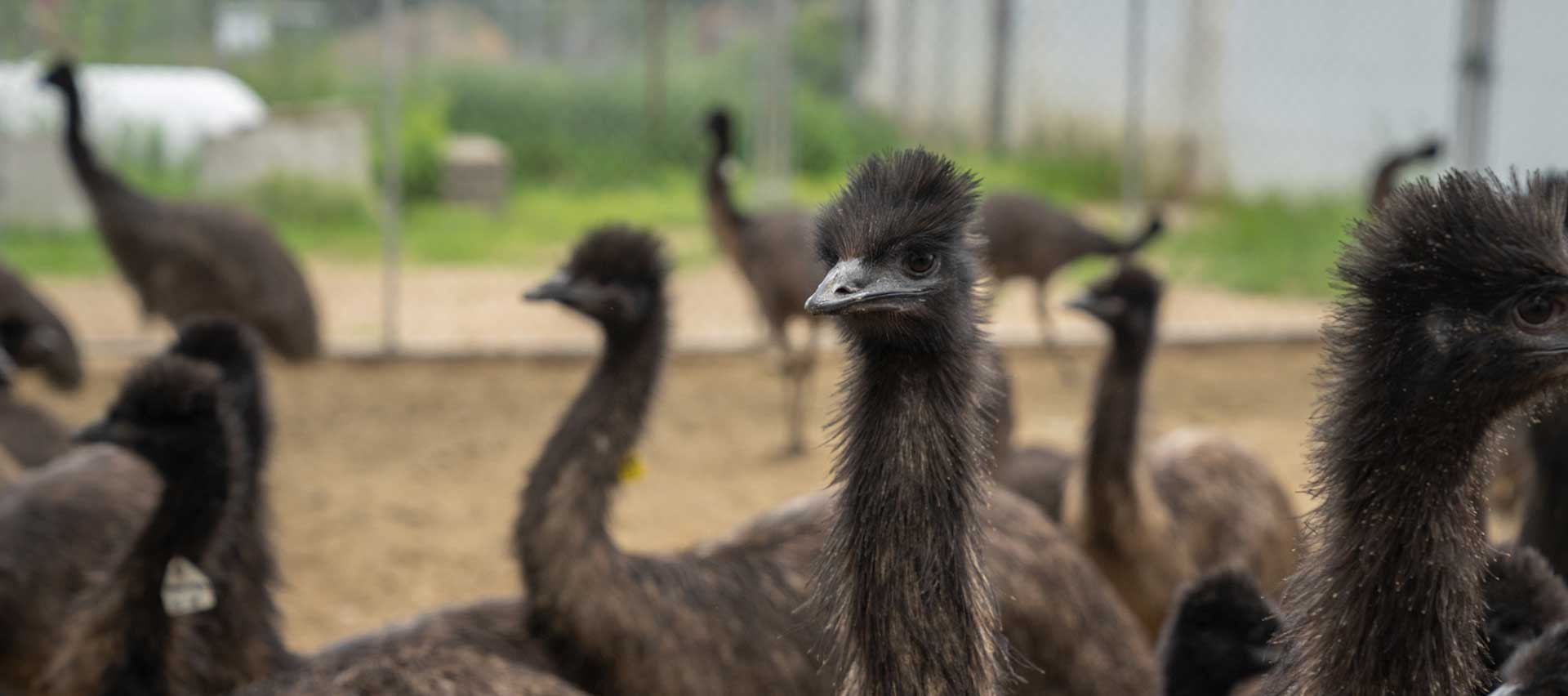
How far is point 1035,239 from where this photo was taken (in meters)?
10.4

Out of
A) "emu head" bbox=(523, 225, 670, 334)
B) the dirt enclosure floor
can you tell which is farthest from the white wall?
"emu head" bbox=(523, 225, 670, 334)

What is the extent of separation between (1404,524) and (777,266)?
697 cm

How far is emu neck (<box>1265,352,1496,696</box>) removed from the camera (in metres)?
2.38

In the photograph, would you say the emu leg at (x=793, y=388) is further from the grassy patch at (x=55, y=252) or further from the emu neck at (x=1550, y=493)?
the grassy patch at (x=55, y=252)

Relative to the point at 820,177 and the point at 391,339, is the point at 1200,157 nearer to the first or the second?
the point at 820,177

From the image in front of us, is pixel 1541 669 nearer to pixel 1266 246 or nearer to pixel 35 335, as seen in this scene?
pixel 35 335

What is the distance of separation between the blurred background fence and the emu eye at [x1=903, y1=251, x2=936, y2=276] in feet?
27.5

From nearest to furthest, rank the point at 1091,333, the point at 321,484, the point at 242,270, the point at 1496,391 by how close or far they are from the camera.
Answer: the point at 1496,391 < the point at 321,484 < the point at 242,270 < the point at 1091,333

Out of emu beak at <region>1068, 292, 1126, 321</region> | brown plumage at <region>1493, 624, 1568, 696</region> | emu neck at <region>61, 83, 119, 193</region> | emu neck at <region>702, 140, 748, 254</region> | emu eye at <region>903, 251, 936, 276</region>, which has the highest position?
emu neck at <region>61, 83, 119, 193</region>

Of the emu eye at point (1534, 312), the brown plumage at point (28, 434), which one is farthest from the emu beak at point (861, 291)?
the brown plumage at point (28, 434)

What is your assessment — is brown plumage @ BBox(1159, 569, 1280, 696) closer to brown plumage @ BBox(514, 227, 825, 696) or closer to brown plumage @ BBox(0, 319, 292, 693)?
brown plumage @ BBox(514, 227, 825, 696)

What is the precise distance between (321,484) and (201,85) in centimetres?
529

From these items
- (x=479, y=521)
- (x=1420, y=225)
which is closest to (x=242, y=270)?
(x=479, y=521)

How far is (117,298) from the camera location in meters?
11.9
